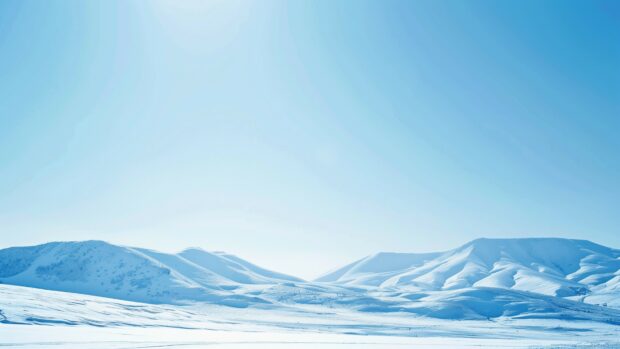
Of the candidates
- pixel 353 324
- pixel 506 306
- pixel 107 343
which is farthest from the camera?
pixel 506 306

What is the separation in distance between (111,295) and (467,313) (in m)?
147

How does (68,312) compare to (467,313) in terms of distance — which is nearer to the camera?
(68,312)

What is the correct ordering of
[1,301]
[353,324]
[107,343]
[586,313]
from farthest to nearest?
[586,313] → [353,324] → [1,301] → [107,343]

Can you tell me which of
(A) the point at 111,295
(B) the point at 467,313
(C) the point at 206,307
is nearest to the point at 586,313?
(B) the point at 467,313

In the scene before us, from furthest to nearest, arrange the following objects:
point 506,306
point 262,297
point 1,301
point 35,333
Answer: point 262,297, point 506,306, point 1,301, point 35,333

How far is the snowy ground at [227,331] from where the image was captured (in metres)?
51.5

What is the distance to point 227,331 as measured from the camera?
82.1 metres

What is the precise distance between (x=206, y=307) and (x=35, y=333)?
4987 inches

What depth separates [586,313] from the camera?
155 metres

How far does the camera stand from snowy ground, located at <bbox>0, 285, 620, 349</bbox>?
51531mm

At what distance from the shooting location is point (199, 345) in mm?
49156

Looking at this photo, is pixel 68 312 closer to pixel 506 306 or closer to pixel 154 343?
pixel 154 343

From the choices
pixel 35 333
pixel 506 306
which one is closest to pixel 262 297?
pixel 506 306

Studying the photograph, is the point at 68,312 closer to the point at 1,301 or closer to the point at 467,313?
the point at 1,301
